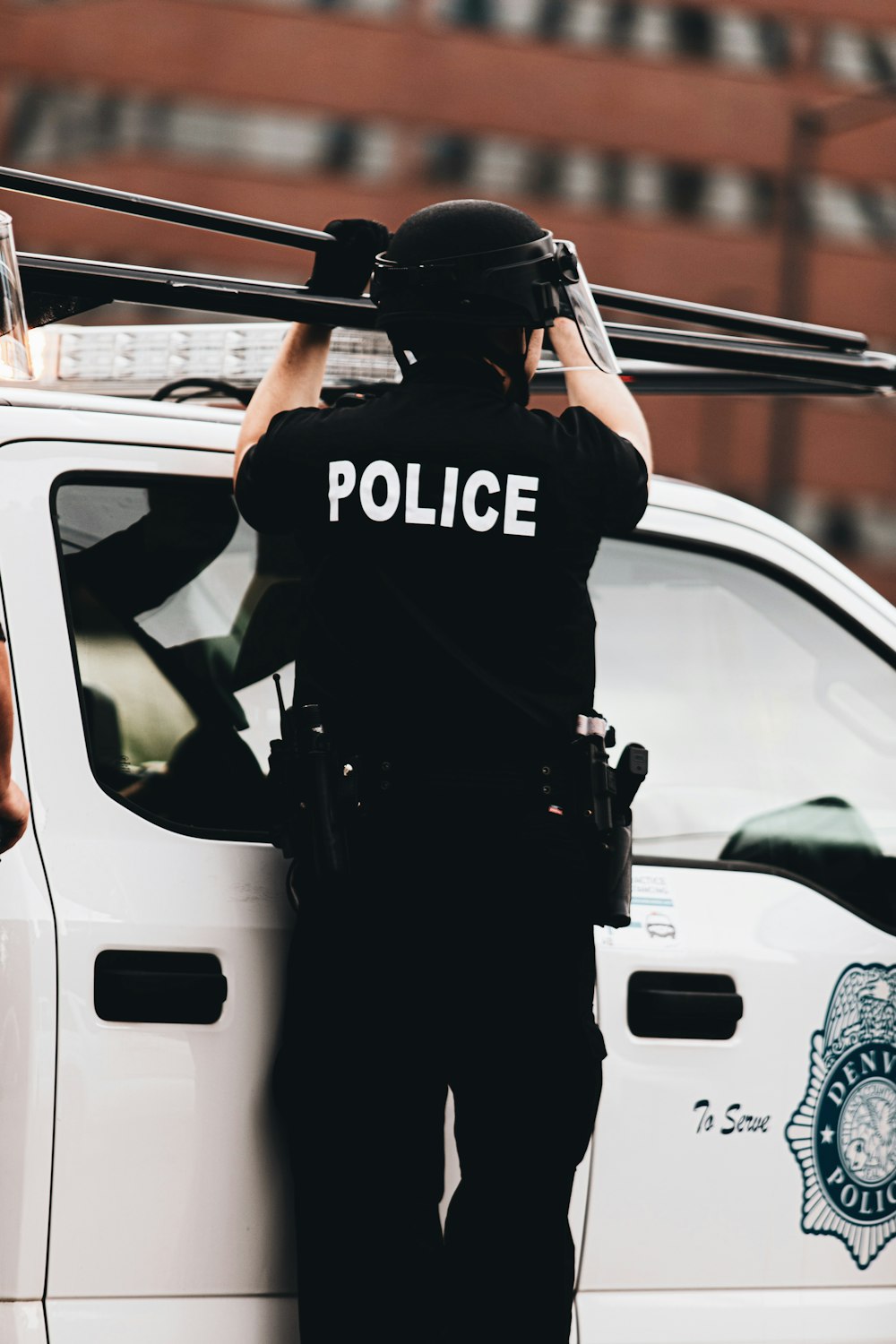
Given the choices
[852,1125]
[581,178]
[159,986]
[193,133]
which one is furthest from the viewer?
[581,178]

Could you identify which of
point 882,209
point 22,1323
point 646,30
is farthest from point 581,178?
point 22,1323

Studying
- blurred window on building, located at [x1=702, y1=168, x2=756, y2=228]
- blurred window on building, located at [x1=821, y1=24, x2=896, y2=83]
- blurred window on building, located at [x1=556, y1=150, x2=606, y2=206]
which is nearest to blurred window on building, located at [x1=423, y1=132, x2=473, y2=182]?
blurred window on building, located at [x1=556, y1=150, x2=606, y2=206]

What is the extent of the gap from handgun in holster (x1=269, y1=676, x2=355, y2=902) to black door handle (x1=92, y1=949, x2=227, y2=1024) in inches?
6.7

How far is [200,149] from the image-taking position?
3450cm

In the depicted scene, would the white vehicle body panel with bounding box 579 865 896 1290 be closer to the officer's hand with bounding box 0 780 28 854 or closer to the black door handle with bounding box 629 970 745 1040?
the black door handle with bounding box 629 970 745 1040

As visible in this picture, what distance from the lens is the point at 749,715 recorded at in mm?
2928

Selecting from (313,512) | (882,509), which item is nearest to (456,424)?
(313,512)

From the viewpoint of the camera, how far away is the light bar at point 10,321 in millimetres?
2020

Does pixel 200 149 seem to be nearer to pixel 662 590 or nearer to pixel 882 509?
pixel 882 509

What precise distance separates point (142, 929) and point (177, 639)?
576mm

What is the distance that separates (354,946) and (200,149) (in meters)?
34.2

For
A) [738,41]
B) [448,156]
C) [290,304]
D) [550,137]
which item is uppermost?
[738,41]

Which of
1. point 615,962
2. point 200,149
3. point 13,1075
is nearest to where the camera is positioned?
point 13,1075

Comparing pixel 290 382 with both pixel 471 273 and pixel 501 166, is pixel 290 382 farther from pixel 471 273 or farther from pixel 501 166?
pixel 501 166
